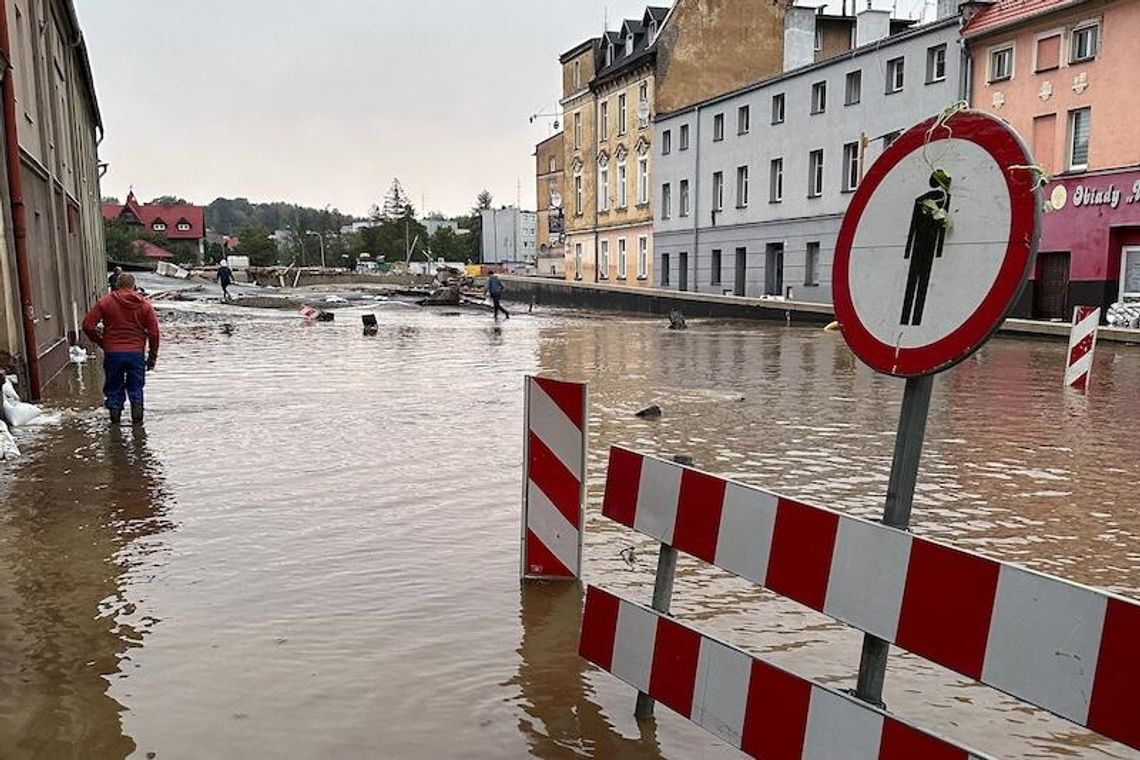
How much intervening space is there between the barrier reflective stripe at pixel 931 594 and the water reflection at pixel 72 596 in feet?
7.74

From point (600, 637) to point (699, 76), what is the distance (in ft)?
162

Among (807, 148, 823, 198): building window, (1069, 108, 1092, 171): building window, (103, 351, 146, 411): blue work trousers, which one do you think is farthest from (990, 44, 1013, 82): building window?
(103, 351, 146, 411): blue work trousers

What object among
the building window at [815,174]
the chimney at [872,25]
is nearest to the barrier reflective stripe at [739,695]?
the building window at [815,174]

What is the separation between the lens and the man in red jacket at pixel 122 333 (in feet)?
34.0

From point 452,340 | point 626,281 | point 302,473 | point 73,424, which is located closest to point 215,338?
point 452,340

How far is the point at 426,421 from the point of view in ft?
37.5

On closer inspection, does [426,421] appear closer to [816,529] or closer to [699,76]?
[816,529]

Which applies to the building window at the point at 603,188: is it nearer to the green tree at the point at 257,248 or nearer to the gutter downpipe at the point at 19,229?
the gutter downpipe at the point at 19,229

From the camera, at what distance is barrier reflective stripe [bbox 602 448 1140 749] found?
2.11m

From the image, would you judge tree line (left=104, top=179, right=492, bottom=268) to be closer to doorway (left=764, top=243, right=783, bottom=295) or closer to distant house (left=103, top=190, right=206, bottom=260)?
distant house (left=103, top=190, right=206, bottom=260)

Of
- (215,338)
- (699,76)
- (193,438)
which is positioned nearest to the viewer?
(193,438)

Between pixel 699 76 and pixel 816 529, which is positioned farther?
pixel 699 76

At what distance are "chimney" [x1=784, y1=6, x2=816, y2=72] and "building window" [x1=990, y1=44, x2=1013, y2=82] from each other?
20211 mm

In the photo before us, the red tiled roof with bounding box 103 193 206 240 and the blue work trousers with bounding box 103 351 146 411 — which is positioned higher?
the red tiled roof with bounding box 103 193 206 240
